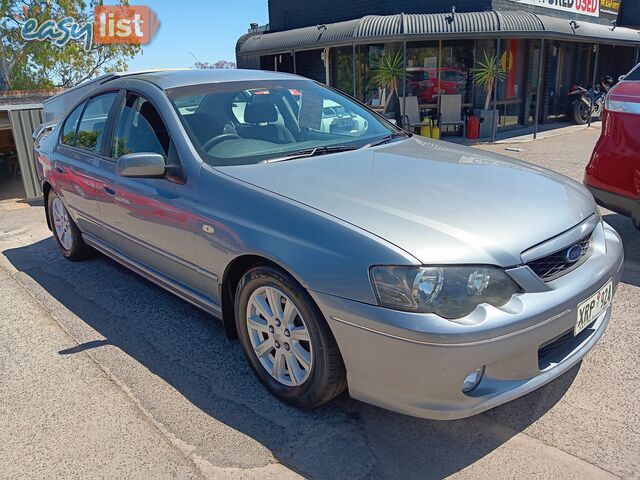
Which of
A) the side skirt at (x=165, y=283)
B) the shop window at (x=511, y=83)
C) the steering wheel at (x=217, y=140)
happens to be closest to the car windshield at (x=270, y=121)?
the steering wheel at (x=217, y=140)

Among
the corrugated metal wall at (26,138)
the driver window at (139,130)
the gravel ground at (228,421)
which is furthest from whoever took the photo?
the corrugated metal wall at (26,138)

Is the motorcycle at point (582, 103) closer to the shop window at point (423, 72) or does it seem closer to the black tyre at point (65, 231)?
the shop window at point (423, 72)

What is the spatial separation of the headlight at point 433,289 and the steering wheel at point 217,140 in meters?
1.47

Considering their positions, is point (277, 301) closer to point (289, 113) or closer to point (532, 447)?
point (532, 447)

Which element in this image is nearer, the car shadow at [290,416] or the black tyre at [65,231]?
the car shadow at [290,416]

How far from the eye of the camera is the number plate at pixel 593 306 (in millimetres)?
2492

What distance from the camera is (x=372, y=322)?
7.25 ft

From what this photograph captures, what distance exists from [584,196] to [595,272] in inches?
25.7

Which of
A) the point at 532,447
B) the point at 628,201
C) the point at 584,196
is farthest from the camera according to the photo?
the point at 628,201

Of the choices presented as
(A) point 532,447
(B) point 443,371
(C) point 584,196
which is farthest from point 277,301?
(C) point 584,196

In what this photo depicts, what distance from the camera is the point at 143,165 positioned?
313cm

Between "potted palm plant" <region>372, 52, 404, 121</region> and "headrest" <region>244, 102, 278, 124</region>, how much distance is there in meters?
9.88

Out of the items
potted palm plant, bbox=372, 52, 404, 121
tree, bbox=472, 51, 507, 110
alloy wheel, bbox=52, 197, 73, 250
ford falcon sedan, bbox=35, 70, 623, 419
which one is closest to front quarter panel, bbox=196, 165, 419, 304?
ford falcon sedan, bbox=35, 70, 623, 419

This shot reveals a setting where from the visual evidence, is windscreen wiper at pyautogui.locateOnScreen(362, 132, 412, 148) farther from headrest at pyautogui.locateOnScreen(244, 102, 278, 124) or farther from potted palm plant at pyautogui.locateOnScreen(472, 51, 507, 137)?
potted palm plant at pyautogui.locateOnScreen(472, 51, 507, 137)
